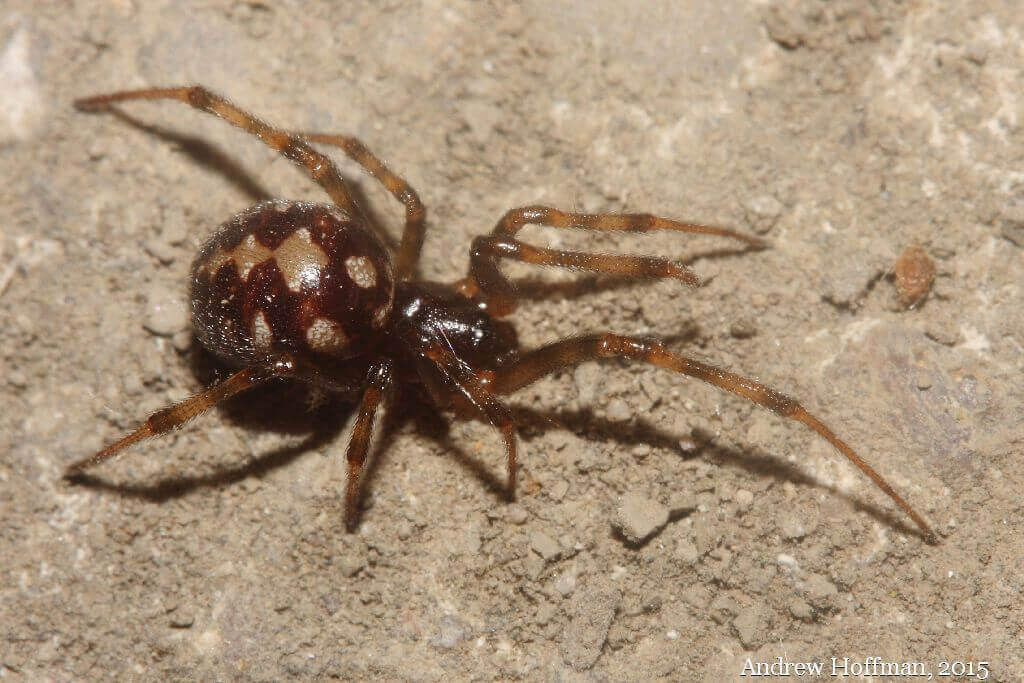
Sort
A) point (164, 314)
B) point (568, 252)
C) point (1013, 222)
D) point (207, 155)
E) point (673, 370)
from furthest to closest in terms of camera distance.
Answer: point (207, 155) < point (164, 314) < point (1013, 222) < point (568, 252) < point (673, 370)

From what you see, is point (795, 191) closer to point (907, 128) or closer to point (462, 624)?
point (907, 128)

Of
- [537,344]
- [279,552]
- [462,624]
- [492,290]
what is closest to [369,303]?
[492,290]

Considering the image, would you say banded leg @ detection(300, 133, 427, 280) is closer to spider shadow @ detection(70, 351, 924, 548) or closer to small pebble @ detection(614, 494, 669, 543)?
spider shadow @ detection(70, 351, 924, 548)

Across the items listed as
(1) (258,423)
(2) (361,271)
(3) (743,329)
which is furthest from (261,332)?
(3) (743,329)

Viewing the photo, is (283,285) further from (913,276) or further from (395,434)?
(913,276)

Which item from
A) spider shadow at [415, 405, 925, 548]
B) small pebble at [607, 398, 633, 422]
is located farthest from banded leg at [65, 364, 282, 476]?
small pebble at [607, 398, 633, 422]

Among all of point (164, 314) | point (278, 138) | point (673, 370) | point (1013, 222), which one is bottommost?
point (164, 314)

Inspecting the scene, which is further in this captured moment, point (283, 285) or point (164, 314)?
point (164, 314)

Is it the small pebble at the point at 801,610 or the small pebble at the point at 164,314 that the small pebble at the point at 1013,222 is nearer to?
the small pebble at the point at 801,610

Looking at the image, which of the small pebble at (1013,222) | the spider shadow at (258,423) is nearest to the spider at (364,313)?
the spider shadow at (258,423)
